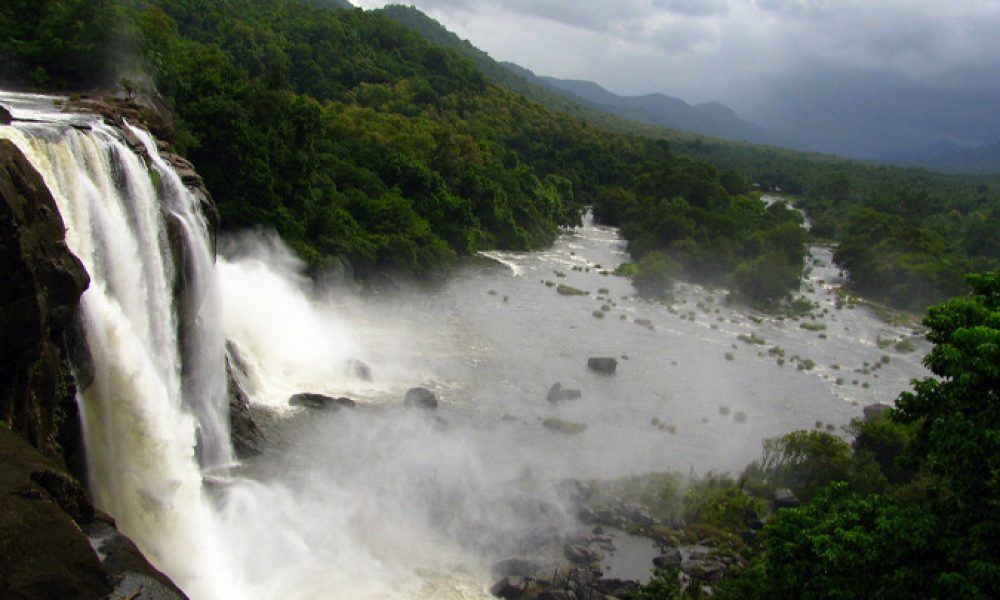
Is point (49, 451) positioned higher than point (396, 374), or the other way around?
point (49, 451)

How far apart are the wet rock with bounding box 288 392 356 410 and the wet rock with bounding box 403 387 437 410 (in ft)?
8.35

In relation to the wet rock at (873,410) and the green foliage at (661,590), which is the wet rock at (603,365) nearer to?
the wet rock at (873,410)

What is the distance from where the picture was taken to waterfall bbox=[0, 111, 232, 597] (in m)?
15.9

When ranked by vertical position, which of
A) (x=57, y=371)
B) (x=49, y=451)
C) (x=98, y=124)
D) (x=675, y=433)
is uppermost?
(x=98, y=124)

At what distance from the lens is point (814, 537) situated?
11.6 metres

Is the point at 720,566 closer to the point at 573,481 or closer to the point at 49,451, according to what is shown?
the point at 573,481

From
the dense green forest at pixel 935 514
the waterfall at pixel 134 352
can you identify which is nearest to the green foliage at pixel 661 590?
the dense green forest at pixel 935 514

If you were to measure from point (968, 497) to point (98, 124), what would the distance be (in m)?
21.8

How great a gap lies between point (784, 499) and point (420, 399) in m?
13.8

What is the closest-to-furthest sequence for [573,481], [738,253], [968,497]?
[968,497] → [573,481] → [738,253]

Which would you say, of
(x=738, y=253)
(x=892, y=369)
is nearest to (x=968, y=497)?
(x=892, y=369)

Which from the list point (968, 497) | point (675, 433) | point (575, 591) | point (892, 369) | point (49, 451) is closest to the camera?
point (968, 497)

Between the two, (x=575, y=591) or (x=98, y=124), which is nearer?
(x=575, y=591)

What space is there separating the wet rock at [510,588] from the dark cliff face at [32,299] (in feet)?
33.7
